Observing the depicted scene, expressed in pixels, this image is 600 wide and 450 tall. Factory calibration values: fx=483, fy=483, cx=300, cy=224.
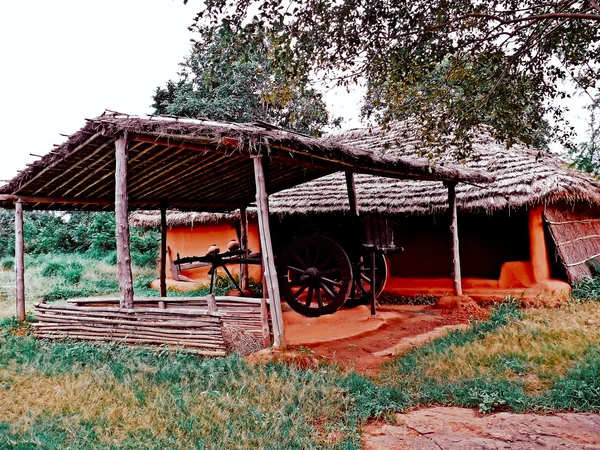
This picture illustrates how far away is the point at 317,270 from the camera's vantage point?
682 cm

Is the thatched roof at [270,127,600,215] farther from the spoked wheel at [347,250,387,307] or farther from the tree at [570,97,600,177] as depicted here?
the tree at [570,97,600,177]

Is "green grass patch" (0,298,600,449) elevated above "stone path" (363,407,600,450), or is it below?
above

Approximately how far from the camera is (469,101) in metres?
4.92

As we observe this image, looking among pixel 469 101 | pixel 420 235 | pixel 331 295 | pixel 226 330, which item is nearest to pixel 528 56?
pixel 469 101

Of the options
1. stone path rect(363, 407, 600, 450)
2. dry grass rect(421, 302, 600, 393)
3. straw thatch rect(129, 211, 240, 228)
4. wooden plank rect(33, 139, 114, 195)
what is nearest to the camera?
stone path rect(363, 407, 600, 450)

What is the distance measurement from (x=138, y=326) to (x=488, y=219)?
7.05 m

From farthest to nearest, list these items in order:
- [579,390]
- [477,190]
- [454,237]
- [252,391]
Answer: [477,190] < [454,237] < [252,391] < [579,390]

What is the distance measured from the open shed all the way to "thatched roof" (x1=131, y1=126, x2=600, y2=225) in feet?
1.77

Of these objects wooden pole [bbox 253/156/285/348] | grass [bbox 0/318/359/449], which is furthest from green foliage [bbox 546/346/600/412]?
wooden pole [bbox 253/156/285/348]

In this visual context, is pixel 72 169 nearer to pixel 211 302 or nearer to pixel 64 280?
pixel 211 302

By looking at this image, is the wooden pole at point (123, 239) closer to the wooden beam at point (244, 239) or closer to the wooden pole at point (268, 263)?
the wooden pole at point (268, 263)

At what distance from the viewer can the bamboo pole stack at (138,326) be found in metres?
4.78

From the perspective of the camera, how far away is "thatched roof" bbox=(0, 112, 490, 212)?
4.72 meters

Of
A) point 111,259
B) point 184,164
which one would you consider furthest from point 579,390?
point 111,259
